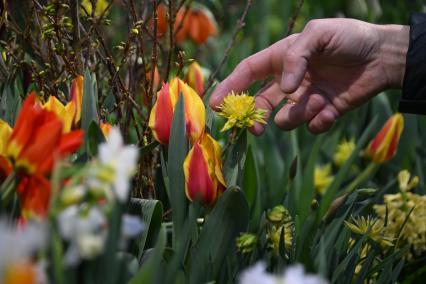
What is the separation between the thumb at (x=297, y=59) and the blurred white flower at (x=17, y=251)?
842 mm

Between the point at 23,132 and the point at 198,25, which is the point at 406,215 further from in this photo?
the point at 198,25

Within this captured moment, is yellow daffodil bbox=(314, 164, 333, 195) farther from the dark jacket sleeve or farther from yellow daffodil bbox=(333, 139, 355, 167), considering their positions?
the dark jacket sleeve

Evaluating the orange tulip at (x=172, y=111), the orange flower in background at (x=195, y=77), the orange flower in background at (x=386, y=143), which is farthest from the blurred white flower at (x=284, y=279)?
the orange flower in background at (x=195, y=77)

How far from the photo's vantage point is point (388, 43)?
68.2 inches

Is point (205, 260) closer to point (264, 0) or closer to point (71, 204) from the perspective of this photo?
point (71, 204)

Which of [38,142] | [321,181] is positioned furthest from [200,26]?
[38,142]

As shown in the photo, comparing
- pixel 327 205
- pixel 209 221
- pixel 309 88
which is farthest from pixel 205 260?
pixel 309 88

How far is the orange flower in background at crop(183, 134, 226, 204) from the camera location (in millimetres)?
1241

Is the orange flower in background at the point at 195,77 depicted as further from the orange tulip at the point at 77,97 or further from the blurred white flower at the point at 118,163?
the blurred white flower at the point at 118,163

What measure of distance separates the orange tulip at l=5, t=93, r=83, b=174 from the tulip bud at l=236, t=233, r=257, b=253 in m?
0.37

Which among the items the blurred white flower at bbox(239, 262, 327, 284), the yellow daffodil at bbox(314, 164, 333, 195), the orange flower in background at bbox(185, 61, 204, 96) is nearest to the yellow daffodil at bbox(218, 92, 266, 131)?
the orange flower in background at bbox(185, 61, 204, 96)

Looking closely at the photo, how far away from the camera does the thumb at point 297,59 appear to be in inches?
58.5

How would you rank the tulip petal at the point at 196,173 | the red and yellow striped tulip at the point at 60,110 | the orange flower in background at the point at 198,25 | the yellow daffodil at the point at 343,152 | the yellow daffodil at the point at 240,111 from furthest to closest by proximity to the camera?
the orange flower in background at the point at 198,25
the yellow daffodil at the point at 343,152
the yellow daffodil at the point at 240,111
the tulip petal at the point at 196,173
the red and yellow striped tulip at the point at 60,110

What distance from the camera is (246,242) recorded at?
1165 millimetres
